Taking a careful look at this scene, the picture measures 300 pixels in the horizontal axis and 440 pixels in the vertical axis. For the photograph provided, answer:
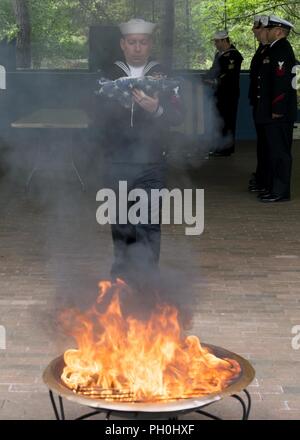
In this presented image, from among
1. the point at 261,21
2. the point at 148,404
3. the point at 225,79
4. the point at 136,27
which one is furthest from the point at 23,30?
the point at 148,404

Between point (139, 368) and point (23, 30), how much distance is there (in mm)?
17256

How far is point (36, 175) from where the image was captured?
9602 millimetres

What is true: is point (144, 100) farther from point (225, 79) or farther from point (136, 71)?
point (225, 79)

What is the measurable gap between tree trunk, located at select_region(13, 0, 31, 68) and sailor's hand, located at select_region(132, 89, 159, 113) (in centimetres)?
1364

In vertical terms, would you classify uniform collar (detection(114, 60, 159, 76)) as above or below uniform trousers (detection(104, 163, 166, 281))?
above

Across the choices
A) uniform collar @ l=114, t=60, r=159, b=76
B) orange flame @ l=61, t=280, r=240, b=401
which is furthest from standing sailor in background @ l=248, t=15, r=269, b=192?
orange flame @ l=61, t=280, r=240, b=401

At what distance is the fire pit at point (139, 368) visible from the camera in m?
2.36

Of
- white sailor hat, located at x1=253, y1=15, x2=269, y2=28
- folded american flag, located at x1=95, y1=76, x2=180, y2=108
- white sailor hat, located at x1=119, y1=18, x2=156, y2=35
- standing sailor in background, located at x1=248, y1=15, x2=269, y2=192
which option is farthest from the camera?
standing sailor in background, located at x1=248, y1=15, x2=269, y2=192

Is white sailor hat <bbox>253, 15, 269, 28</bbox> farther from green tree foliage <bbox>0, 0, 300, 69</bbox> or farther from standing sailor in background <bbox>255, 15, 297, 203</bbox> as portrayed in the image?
green tree foliage <bbox>0, 0, 300, 69</bbox>

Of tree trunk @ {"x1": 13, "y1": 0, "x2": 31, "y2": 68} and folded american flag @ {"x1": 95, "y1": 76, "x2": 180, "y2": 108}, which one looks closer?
folded american flag @ {"x1": 95, "y1": 76, "x2": 180, "y2": 108}

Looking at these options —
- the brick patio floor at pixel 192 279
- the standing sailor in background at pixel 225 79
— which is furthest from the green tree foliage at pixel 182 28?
the brick patio floor at pixel 192 279

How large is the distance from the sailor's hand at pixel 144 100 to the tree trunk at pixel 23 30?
13.6 meters

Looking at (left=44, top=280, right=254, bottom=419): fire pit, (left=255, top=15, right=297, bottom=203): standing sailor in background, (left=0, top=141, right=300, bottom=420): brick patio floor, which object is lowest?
(left=0, top=141, right=300, bottom=420): brick patio floor

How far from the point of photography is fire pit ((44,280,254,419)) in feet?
7.75
